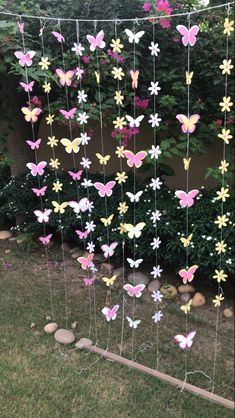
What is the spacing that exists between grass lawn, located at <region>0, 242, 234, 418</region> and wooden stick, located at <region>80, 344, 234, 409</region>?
35 mm

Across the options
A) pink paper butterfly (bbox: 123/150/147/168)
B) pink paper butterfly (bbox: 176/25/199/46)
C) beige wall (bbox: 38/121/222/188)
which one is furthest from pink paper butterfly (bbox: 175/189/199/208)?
beige wall (bbox: 38/121/222/188)

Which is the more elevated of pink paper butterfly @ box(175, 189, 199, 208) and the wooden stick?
pink paper butterfly @ box(175, 189, 199, 208)

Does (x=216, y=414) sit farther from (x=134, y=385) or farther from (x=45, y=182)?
(x=45, y=182)

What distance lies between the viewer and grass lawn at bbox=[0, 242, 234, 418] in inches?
100

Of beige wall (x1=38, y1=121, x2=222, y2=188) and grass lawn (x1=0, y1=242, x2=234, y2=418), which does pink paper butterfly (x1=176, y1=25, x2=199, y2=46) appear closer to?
grass lawn (x1=0, y1=242, x2=234, y2=418)

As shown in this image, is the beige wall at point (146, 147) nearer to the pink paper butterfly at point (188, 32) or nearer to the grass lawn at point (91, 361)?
the grass lawn at point (91, 361)

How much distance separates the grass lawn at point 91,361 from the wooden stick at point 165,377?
3cm

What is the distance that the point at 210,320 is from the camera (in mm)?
3465

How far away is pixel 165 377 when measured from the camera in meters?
2.75

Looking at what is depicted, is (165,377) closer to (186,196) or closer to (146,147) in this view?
(186,196)

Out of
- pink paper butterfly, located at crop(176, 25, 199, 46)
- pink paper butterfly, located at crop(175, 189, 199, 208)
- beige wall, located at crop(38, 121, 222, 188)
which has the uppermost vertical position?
pink paper butterfly, located at crop(176, 25, 199, 46)

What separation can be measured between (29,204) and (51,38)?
6.13ft

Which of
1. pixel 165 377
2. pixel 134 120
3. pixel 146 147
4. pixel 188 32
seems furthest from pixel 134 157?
pixel 146 147

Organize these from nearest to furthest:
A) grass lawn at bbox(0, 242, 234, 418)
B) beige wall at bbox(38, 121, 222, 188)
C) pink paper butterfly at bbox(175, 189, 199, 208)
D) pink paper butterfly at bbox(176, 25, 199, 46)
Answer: pink paper butterfly at bbox(176, 25, 199, 46), pink paper butterfly at bbox(175, 189, 199, 208), grass lawn at bbox(0, 242, 234, 418), beige wall at bbox(38, 121, 222, 188)
